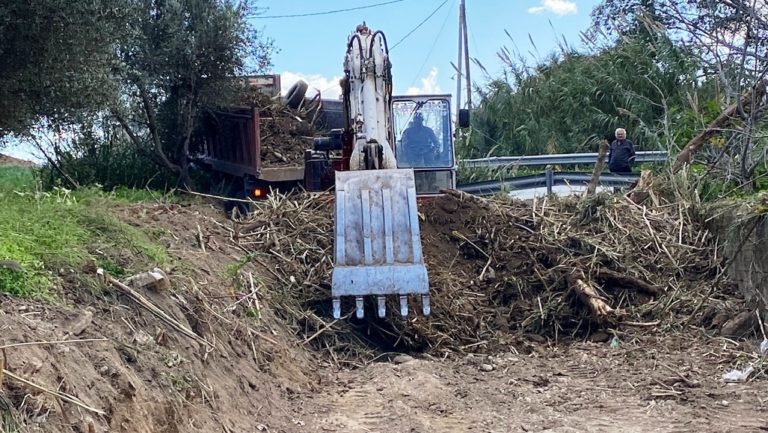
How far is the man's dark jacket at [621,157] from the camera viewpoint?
45.7 feet

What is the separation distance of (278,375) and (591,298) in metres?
3.43

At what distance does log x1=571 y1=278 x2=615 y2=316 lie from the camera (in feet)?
29.8

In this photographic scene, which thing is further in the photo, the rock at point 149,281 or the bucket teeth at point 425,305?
the bucket teeth at point 425,305

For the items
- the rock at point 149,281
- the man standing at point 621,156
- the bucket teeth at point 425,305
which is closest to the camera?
the rock at point 149,281

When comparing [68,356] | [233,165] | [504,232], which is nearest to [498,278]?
[504,232]

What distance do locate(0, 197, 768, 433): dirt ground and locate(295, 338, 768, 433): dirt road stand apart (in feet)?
0.06

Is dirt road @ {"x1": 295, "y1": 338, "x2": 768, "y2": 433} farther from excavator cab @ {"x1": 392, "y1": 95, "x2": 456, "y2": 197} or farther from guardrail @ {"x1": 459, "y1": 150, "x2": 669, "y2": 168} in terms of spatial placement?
guardrail @ {"x1": 459, "y1": 150, "x2": 669, "y2": 168}

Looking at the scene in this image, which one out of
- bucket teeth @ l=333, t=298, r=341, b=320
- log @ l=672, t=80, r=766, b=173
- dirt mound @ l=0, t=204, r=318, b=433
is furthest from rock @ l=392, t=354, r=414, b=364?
log @ l=672, t=80, r=766, b=173

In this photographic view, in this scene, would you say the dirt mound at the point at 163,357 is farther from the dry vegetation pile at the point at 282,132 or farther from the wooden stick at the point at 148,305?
the dry vegetation pile at the point at 282,132

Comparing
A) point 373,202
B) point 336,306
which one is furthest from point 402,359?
point 373,202

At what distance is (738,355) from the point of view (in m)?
8.04

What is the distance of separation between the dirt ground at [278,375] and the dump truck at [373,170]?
76 centimetres

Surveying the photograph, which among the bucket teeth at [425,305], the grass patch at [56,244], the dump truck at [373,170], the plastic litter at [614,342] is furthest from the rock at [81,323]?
the plastic litter at [614,342]

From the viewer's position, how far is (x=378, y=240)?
8727 millimetres
